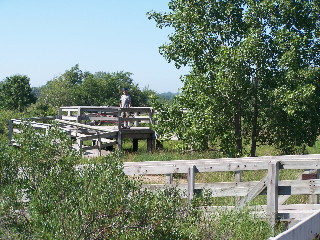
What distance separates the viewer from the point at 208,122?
16266mm

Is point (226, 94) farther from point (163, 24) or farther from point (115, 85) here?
point (115, 85)

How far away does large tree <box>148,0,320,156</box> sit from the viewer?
16.1m

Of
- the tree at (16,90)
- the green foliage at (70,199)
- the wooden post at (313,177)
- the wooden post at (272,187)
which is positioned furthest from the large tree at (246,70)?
the tree at (16,90)

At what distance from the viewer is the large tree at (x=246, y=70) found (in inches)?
632

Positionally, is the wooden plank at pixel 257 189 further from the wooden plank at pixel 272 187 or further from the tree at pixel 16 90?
the tree at pixel 16 90

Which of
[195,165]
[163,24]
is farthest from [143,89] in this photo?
[195,165]

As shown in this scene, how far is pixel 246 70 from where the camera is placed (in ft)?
→ 53.9

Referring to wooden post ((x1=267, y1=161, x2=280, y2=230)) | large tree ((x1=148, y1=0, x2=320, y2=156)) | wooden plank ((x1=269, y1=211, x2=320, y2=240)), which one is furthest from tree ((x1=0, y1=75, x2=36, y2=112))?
wooden plank ((x1=269, y1=211, x2=320, y2=240))

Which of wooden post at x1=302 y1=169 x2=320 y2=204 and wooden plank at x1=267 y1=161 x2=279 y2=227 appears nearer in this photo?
wooden plank at x1=267 y1=161 x2=279 y2=227

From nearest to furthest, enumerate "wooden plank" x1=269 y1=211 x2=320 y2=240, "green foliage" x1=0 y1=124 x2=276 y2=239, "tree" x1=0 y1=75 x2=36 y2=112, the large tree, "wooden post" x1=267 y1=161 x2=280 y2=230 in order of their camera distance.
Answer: "green foliage" x1=0 y1=124 x2=276 y2=239 → "wooden plank" x1=269 y1=211 x2=320 y2=240 → "wooden post" x1=267 y1=161 x2=280 y2=230 → the large tree → "tree" x1=0 y1=75 x2=36 y2=112

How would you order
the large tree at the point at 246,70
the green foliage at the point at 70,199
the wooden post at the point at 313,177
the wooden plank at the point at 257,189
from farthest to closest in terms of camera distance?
the large tree at the point at 246,70
the wooden post at the point at 313,177
the wooden plank at the point at 257,189
the green foliage at the point at 70,199

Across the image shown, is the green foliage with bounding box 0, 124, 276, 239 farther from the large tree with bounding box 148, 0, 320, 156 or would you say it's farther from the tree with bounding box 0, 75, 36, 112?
the tree with bounding box 0, 75, 36, 112

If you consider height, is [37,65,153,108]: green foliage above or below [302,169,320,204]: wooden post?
above

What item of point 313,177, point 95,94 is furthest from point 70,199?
point 95,94
